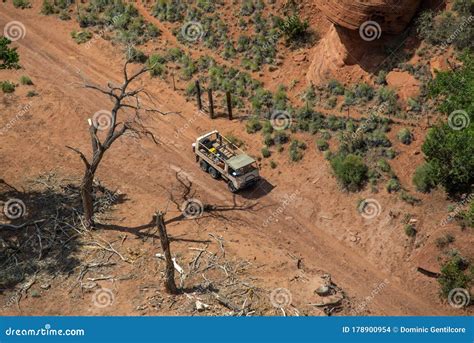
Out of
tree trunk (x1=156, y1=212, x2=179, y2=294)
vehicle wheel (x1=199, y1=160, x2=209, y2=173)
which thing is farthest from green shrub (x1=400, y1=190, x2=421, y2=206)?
tree trunk (x1=156, y1=212, x2=179, y2=294)

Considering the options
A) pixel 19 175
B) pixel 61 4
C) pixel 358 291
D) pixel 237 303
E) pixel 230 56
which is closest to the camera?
pixel 237 303

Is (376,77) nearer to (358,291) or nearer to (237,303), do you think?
(358,291)

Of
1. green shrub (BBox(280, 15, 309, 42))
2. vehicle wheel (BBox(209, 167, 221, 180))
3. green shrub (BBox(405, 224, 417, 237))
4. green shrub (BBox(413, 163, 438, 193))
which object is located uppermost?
green shrub (BBox(280, 15, 309, 42))

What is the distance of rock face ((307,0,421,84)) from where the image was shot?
35.8 m

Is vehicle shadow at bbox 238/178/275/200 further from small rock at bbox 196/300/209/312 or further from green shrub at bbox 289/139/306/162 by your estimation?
small rock at bbox 196/300/209/312

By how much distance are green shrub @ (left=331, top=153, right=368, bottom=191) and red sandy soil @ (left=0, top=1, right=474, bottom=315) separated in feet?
1.81

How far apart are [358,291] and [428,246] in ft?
12.8

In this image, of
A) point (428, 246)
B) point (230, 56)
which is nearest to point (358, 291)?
point (428, 246)

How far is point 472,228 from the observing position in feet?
97.7

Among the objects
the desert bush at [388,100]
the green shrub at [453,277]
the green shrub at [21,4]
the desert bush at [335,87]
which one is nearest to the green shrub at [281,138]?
the desert bush at [335,87]

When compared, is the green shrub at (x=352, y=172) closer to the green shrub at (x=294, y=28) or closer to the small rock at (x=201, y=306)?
the small rock at (x=201, y=306)

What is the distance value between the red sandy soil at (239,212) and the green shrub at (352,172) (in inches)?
21.7

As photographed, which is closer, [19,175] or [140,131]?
[19,175]

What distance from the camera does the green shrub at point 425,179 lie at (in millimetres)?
31625
